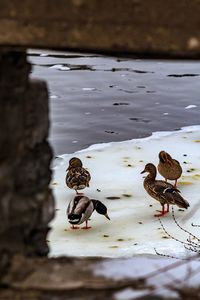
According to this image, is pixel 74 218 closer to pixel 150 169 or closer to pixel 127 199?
pixel 127 199

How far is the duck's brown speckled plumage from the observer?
8708 millimetres

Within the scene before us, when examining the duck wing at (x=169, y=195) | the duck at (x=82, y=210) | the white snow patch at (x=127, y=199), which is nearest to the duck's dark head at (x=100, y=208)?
the duck at (x=82, y=210)

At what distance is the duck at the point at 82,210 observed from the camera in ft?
25.7

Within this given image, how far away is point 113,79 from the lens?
49.0 feet

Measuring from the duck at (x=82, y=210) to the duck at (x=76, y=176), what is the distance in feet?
1.66

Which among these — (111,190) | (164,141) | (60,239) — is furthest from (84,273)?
(164,141)

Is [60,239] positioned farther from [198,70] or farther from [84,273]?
[198,70]

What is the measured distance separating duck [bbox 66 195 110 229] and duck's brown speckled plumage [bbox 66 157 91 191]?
0.50 m

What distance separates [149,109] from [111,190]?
3.78m

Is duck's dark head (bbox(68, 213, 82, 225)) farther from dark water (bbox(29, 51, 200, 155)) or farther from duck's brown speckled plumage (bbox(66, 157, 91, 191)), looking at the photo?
dark water (bbox(29, 51, 200, 155))

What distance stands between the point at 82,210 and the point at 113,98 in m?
5.82

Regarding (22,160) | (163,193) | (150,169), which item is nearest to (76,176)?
(163,193)

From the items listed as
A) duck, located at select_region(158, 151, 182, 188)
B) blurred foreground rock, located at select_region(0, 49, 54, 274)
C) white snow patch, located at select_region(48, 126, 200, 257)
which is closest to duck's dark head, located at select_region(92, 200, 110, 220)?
white snow patch, located at select_region(48, 126, 200, 257)

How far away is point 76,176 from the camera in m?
8.62
